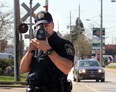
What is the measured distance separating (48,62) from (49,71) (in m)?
0.10

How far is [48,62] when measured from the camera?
213 inches

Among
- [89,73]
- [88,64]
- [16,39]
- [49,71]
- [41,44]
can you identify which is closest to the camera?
[41,44]

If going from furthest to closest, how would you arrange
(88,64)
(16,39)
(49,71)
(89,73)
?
(88,64) → (89,73) → (16,39) → (49,71)

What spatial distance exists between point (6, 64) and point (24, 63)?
89.3ft

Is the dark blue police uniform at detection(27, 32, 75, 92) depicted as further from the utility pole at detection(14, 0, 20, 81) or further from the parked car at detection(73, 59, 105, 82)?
the parked car at detection(73, 59, 105, 82)

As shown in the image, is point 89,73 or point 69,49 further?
point 89,73

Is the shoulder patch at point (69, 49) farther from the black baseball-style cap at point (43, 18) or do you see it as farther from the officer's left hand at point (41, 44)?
the black baseball-style cap at point (43, 18)

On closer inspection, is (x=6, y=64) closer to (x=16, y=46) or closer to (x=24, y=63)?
(x=16, y=46)

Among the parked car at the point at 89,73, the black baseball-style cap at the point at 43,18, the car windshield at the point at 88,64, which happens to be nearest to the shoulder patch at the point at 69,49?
the black baseball-style cap at the point at 43,18

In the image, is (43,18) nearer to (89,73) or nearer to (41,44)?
(41,44)

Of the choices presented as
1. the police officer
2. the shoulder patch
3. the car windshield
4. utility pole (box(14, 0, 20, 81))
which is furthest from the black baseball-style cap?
the car windshield

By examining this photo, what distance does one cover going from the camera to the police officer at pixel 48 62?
5.35 meters

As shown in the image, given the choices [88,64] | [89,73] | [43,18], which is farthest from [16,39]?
[43,18]

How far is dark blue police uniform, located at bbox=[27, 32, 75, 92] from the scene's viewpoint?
17.7 ft
